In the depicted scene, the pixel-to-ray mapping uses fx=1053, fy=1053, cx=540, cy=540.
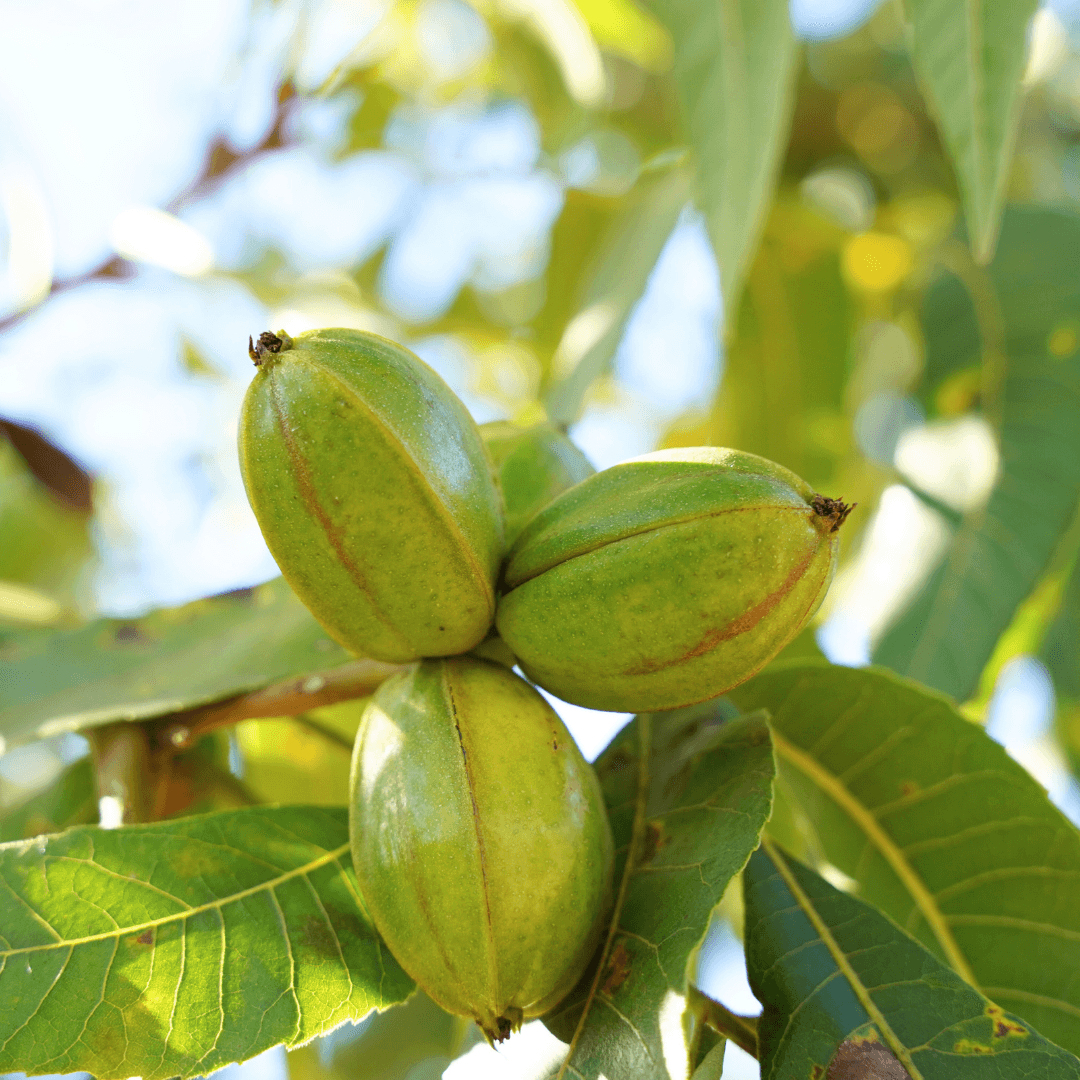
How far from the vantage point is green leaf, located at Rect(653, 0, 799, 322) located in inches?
81.1

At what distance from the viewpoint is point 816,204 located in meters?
4.04

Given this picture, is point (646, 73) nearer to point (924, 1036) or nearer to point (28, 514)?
point (28, 514)

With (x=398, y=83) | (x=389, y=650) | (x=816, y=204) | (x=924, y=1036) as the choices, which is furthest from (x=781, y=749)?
(x=398, y=83)

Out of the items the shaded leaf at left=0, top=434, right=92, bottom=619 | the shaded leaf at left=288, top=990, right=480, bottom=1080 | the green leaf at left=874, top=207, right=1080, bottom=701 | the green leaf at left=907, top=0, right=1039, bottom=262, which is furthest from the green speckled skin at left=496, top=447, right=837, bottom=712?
the shaded leaf at left=0, top=434, right=92, bottom=619

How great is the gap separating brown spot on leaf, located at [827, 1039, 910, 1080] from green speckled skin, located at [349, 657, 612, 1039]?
349mm

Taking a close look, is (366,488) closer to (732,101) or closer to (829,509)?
(829,509)

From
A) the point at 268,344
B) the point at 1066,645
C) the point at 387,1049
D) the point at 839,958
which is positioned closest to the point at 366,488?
the point at 268,344

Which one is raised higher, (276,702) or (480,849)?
(480,849)

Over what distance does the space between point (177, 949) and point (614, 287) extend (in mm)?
2141

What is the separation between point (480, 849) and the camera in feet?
4.17

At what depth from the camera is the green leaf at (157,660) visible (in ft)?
6.17

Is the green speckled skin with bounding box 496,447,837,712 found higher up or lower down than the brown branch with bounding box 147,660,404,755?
higher up

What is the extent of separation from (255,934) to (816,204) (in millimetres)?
3489

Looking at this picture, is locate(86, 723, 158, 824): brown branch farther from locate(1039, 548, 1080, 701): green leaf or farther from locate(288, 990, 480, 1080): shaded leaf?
locate(1039, 548, 1080, 701): green leaf
